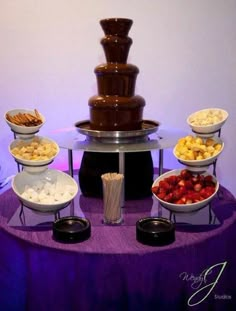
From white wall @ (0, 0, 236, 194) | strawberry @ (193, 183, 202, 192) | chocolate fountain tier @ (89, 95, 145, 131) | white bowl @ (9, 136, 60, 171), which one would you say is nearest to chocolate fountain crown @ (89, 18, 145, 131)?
chocolate fountain tier @ (89, 95, 145, 131)

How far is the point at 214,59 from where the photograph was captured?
1.88 meters

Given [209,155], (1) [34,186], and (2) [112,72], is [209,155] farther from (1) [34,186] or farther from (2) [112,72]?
(1) [34,186]

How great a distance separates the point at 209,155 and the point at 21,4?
3.73 feet

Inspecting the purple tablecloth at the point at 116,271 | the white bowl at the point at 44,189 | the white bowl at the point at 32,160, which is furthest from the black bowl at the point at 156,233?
the white bowl at the point at 32,160

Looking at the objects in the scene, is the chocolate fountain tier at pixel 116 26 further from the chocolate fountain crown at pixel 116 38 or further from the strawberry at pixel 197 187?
the strawberry at pixel 197 187

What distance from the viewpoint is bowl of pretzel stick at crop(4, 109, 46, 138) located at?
1279 mm

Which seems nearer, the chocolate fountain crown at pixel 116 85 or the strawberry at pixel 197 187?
the strawberry at pixel 197 187

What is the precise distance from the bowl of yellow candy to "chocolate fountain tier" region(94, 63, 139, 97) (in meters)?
0.30

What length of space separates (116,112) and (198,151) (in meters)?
0.33

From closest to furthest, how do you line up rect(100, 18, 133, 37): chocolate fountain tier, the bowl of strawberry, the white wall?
the bowl of strawberry
rect(100, 18, 133, 37): chocolate fountain tier
the white wall

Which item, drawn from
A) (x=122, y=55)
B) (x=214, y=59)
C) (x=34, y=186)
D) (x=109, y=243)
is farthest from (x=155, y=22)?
(x=109, y=243)

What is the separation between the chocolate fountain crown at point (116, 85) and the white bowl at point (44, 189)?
0.25 m

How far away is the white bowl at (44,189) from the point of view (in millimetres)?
1212

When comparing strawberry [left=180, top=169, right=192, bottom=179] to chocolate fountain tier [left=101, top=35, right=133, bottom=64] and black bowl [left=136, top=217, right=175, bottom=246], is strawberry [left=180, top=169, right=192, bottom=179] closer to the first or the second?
black bowl [left=136, top=217, right=175, bottom=246]
